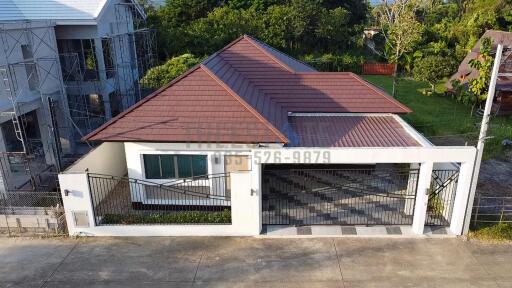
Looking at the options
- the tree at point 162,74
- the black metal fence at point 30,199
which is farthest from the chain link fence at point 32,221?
the tree at point 162,74

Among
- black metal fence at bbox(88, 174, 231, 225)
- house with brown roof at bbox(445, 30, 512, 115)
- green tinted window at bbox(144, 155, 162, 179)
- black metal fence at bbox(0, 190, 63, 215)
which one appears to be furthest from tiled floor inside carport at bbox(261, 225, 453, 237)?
house with brown roof at bbox(445, 30, 512, 115)

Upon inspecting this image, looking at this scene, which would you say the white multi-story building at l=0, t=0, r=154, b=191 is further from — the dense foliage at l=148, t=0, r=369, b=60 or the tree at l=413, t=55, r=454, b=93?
the tree at l=413, t=55, r=454, b=93

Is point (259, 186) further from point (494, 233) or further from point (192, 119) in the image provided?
point (494, 233)

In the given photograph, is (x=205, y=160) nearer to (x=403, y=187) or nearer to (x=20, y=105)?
(x=403, y=187)

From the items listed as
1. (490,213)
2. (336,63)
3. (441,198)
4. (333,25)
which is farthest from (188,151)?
(333,25)

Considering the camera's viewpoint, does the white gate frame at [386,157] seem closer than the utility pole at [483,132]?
No

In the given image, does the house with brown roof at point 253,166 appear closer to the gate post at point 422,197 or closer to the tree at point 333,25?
the gate post at point 422,197
